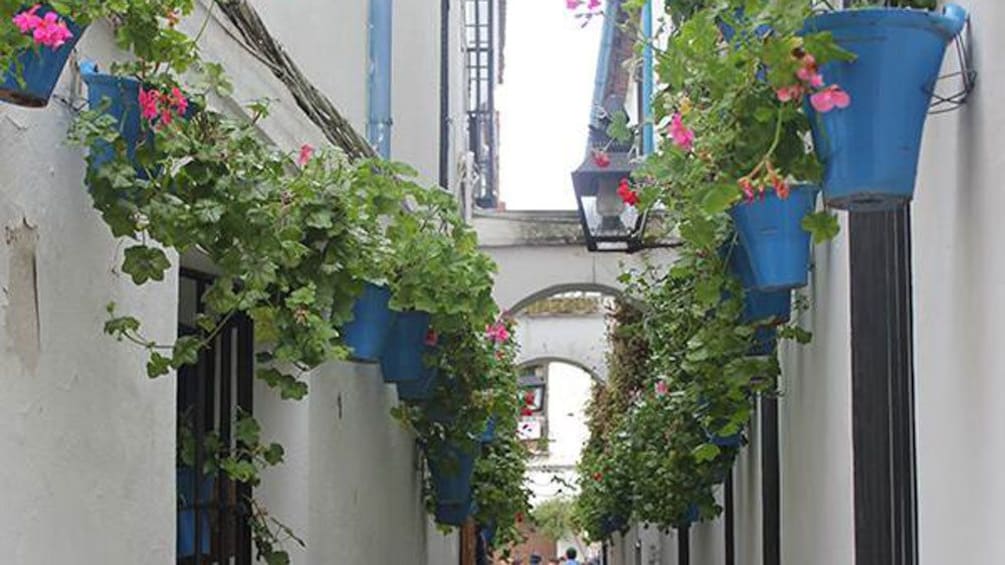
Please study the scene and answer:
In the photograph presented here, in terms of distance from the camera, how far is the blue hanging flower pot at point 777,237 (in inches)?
180

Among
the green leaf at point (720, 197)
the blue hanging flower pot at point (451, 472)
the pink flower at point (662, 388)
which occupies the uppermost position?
the green leaf at point (720, 197)

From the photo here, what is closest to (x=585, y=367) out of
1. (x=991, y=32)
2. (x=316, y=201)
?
(x=316, y=201)

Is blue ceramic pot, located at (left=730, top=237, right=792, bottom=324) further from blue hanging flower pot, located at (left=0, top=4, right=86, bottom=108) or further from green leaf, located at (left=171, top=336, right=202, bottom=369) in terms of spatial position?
blue hanging flower pot, located at (left=0, top=4, right=86, bottom=108)

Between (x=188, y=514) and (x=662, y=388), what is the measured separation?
9.43 feet

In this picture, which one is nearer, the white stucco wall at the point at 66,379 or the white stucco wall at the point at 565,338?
the white stucco wall at the point at 66,379

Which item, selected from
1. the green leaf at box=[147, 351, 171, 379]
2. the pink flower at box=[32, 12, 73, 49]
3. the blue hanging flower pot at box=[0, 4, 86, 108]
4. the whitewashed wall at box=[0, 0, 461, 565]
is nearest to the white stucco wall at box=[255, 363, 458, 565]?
the whitewashed wall at box=[0, 0, 461, 565]

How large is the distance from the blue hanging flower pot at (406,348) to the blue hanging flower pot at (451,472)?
→ 6.65ft

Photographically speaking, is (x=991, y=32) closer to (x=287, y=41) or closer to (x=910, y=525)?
(x=910, y=525)

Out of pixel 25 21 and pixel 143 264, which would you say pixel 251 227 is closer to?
pixel 143 264

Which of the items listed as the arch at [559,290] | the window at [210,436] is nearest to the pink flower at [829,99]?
the window at [210,436]

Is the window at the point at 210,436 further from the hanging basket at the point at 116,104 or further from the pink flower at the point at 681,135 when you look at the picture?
the pink flower at the point at 681,135

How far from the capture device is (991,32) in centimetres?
285

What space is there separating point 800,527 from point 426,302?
67.6 inches

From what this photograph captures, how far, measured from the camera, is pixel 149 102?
11.2ft
